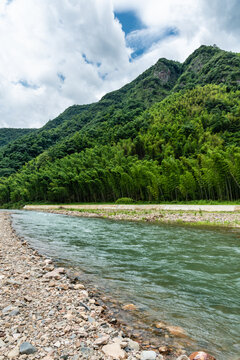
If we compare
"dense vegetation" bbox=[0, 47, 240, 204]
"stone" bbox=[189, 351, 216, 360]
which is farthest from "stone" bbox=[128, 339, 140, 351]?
"dense vegetation" bbox=[0, 47, 240, 204]

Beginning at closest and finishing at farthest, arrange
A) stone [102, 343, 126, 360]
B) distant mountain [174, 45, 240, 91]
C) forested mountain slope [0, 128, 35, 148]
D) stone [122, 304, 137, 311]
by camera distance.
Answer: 1. stone [102, 343, 126, 360]
2. stone [122, 304, 137, 311]
3. distant mountain [174, 45, 240, 91]
4. forested mountain slope [0, 128, 35, 148]

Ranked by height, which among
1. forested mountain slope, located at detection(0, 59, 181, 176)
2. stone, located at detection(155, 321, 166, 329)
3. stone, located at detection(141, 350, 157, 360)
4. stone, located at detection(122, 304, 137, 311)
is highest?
forested mountain slope, located at detection(0, 59, 181, 176)

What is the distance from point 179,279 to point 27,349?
4164 millimetres

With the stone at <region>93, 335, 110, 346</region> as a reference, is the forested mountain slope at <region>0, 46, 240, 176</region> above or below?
above

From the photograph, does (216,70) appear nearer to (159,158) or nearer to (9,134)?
(159,158)

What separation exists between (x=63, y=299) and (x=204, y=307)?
113 inches

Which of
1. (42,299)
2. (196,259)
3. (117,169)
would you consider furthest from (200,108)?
(42,299)

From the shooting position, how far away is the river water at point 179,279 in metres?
3.47

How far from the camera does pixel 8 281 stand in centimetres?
481

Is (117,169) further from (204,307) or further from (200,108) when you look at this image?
(200,108)

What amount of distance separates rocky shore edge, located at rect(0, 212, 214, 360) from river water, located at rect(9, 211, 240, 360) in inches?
29.0

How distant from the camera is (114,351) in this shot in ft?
8.66

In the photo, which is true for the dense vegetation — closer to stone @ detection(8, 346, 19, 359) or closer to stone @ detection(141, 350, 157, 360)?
stone @ detection(141, 350, 157, 360)

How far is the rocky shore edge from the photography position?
2578 millimetres
